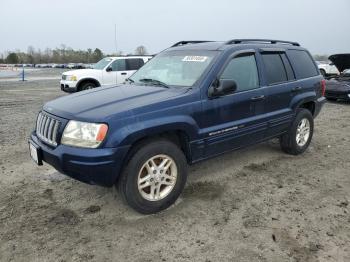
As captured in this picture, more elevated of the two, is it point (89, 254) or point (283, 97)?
point (283, 97)

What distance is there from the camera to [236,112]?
4348 millimetres

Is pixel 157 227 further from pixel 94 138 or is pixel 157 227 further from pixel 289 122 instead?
pixel 289 122

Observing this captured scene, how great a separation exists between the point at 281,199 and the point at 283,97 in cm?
169

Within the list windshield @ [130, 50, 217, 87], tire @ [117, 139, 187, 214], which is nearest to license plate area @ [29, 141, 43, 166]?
tire @ [117, 139, 187, 214]

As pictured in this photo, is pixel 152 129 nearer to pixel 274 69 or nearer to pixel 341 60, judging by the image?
pixel 274 69

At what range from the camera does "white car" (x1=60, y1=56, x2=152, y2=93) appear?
13.3m

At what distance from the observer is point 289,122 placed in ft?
17.7

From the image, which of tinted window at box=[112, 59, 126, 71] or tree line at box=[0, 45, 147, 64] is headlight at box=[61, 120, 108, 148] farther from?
tree line at box=[0, 45, 147, 64]

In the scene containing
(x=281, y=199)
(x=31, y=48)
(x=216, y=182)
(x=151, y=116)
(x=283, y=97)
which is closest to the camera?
(x=151, y=116)

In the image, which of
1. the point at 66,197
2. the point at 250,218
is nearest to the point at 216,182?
the point at 250,218

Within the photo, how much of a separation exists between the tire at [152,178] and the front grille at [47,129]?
0.82 meters

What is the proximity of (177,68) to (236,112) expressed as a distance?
3.07ft

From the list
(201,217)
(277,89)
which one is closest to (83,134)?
(201,217)

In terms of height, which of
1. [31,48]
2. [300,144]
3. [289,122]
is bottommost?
[300,144]
